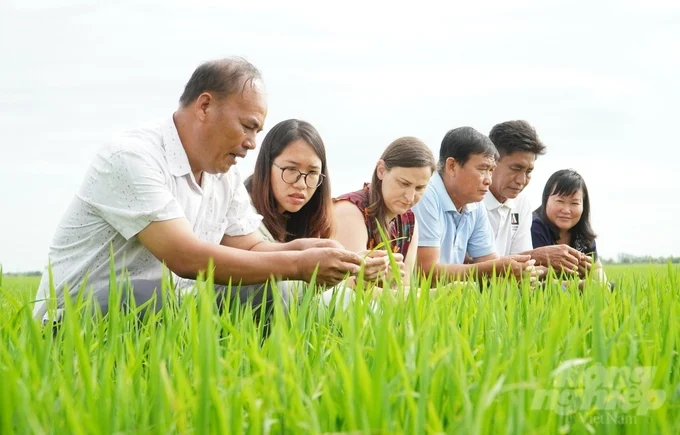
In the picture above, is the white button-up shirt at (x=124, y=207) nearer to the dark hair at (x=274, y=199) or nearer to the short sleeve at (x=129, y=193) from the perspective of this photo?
the short sleeve at (x=129, y=193)

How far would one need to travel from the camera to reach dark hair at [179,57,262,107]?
2818 millimetres

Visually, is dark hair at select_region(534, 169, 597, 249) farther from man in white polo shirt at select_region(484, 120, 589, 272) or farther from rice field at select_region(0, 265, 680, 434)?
rice field at select_region(0, 265, 680, 434)

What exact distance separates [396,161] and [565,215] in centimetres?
201

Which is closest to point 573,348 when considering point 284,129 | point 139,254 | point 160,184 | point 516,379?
point 516,379

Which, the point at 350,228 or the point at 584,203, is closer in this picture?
the point at 350,228

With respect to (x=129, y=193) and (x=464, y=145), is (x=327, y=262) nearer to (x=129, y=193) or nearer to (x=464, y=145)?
(x=129, y=193)

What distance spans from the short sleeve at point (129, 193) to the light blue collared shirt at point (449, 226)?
2.23m

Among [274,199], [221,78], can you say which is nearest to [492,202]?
[274,199]

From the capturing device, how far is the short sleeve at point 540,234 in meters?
5.59

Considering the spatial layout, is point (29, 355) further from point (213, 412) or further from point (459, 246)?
point (459, 246)

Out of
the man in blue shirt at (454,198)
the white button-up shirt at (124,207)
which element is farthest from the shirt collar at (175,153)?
the man in blue shirt at (454,198)

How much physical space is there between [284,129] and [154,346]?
2.33 metres

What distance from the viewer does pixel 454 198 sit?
4.73 m

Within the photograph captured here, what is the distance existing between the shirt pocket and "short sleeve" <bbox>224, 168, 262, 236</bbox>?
8cm
